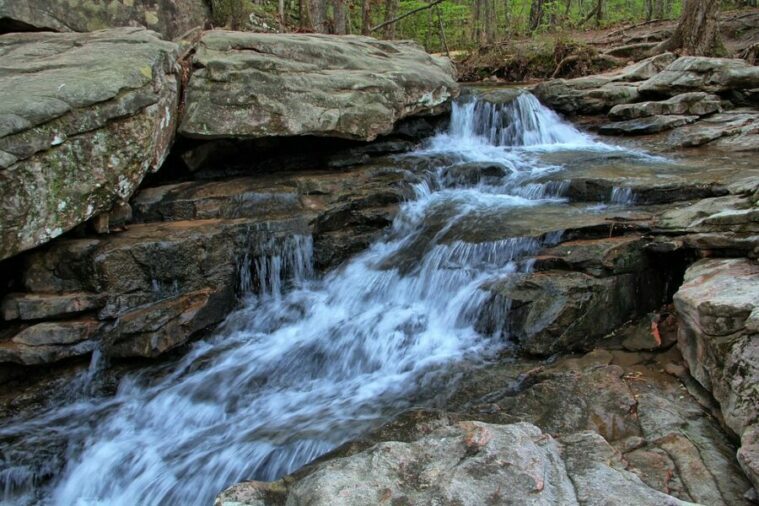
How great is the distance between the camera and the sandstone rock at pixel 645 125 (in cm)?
1045

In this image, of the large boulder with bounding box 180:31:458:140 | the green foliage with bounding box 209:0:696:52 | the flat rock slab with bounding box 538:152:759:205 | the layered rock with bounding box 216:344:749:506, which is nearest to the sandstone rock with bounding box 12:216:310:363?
the large boulder with bounding box 180:31:458:140

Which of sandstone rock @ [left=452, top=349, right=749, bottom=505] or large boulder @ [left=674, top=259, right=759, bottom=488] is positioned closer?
sandstone rock @ [left=452, top=349, right=749, bottom=505]

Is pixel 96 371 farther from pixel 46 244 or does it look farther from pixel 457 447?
pixel 457 447

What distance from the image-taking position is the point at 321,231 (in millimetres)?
7402

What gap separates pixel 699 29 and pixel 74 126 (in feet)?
46.5

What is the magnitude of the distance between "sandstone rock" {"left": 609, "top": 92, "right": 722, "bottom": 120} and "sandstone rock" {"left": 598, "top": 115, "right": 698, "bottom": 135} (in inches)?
7.2

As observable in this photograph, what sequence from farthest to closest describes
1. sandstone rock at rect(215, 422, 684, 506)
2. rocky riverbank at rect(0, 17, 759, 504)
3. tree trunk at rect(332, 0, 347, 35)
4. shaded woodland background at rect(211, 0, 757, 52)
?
shaded woodland background at rect(211, 0, 757, 52)
tree trunk at rect(332, 0, 347, 35)
rocky riverbank at rect(0, 17, 759, 504)
sandstone rock at rect(215, 422, 684, 506)

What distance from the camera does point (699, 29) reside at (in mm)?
13031

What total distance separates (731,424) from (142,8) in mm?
10488

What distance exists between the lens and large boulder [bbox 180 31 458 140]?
7.62 m

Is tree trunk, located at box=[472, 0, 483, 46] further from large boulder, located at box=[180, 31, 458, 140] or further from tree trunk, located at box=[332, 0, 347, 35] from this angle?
large boulder, located at box=[180, 31, 458, 140]

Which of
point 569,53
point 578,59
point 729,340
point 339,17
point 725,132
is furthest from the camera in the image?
point 569,53

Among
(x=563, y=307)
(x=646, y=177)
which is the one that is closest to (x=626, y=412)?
(x=563, y=307)

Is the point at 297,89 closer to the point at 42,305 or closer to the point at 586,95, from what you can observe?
the point at 42,305
